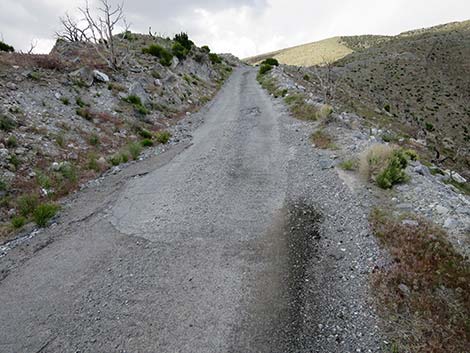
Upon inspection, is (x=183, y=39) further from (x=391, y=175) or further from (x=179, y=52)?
(x=391, y=175)

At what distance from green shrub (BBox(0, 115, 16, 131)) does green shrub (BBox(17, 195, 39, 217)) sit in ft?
13.3

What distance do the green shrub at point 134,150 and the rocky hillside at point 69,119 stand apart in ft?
0.15

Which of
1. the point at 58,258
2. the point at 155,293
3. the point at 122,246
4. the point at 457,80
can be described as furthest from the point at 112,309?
the point at 457,80

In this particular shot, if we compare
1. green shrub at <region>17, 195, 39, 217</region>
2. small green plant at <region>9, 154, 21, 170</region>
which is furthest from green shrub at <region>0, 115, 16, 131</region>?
green shrub at <region>17, 195, 39, 217</region>

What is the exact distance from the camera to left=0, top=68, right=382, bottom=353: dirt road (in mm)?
3908

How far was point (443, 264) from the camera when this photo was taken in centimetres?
434

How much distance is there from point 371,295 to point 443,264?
127cm

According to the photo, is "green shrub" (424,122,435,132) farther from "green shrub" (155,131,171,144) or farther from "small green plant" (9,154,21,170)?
"small green plant" (9,154,21,170)

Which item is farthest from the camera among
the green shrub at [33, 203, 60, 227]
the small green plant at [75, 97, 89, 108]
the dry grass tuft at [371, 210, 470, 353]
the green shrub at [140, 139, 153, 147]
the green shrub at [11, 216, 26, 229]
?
the small green plant at [75, 97, 89, 108]

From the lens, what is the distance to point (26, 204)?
7.85m

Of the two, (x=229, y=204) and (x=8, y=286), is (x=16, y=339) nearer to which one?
(x=8, y=286)

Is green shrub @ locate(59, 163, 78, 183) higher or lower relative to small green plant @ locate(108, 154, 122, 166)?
higher

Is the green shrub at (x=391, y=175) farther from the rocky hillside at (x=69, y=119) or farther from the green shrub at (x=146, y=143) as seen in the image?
the green shrub at (x=146, y=143)

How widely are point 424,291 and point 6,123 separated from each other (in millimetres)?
13285
